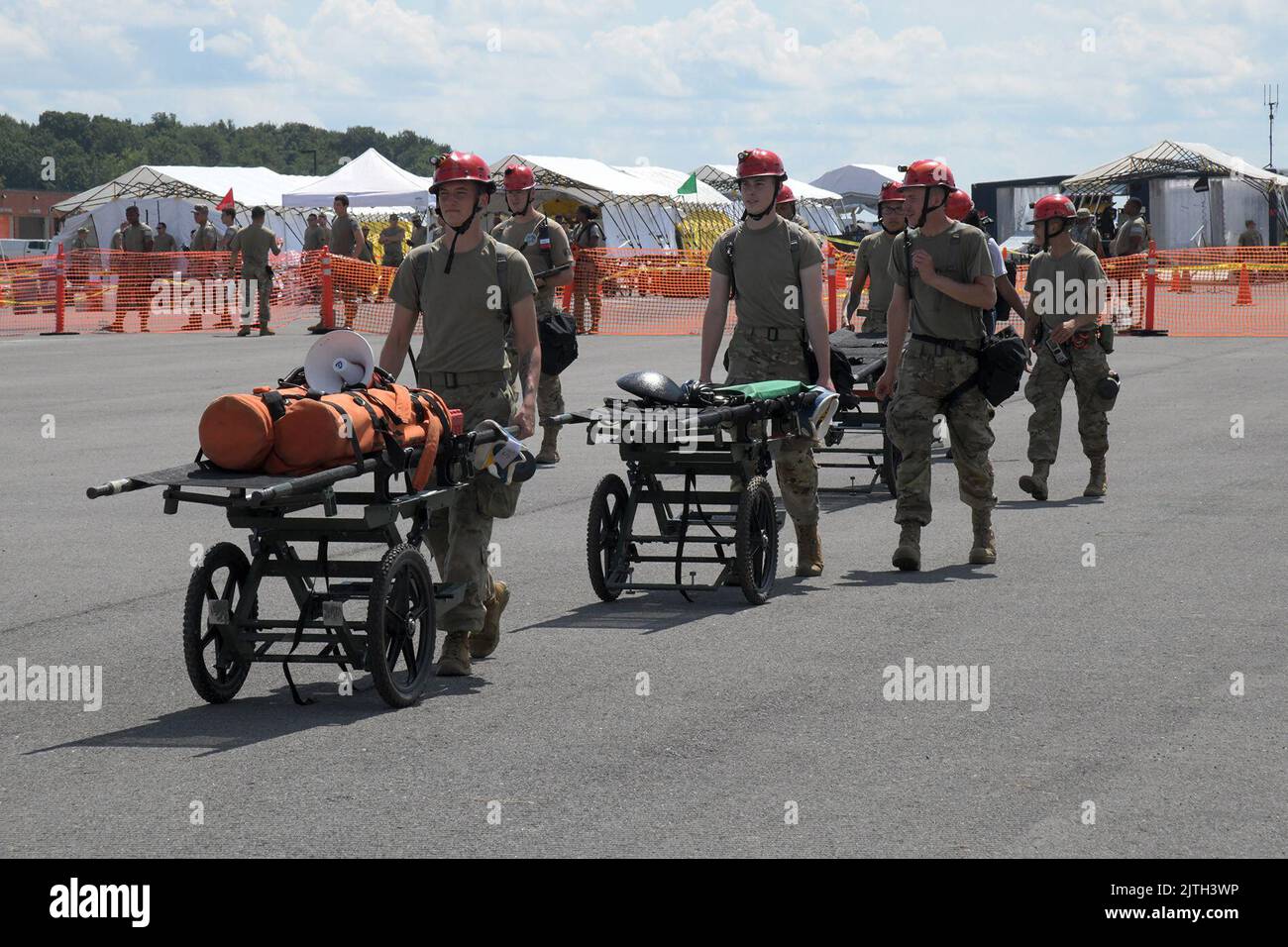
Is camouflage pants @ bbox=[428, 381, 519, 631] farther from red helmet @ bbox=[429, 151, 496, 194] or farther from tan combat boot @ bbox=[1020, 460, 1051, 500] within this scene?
tan combat boot @ bbox=[1020, 460, 1051, 500]

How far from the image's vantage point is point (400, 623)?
719 cm

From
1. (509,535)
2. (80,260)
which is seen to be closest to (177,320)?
(80,260)

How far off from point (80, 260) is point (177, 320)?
6220 millimetres

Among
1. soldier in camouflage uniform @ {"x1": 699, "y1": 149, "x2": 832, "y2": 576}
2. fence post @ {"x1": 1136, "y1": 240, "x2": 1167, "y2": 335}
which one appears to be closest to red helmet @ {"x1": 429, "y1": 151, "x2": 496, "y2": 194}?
soldier in camouflage uniform @ {"x1": 699, "y1": 149, "x2": 832, "y2": 576}

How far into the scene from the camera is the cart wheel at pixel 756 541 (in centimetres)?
924

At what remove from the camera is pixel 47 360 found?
26.4 meters

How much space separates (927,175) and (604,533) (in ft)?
9.17

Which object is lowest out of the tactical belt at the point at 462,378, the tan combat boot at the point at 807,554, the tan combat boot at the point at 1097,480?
Answer: the tan combat boot at the point at 807,554

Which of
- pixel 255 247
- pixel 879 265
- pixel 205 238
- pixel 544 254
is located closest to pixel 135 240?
pixel 205 238

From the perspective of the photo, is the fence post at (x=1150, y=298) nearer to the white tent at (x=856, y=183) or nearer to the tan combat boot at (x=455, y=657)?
the tan combat boot at (x=455, y=657)

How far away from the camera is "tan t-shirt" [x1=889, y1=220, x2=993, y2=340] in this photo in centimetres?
1055

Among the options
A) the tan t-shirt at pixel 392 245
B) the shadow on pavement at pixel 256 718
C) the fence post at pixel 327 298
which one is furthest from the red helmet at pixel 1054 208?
the tan t-shirt at pixel 392 245

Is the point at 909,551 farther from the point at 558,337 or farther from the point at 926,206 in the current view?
the point at 558,337

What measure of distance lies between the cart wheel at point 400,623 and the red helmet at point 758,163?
340 centimetres
